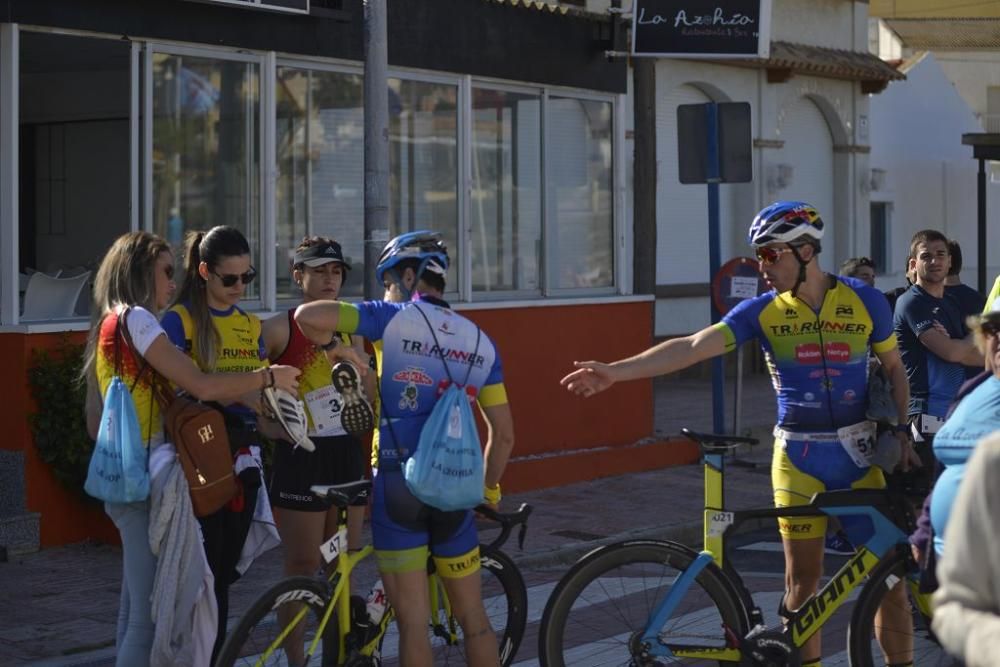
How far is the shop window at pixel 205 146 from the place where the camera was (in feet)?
33.8

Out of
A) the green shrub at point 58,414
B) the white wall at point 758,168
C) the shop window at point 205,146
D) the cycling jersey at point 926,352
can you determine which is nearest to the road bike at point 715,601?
the cycling jersey at point 926,352

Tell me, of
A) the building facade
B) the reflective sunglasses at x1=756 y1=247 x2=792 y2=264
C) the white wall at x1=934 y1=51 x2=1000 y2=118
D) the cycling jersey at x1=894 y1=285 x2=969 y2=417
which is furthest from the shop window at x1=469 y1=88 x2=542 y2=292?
the white wall at x1=934 y1=51 x2=1000 y2=118

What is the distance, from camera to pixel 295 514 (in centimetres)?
617

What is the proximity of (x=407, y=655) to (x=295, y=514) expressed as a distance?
1.12 m

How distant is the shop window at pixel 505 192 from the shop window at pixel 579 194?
16cm

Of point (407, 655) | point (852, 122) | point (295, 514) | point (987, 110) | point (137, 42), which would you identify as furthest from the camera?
point (987, 110)

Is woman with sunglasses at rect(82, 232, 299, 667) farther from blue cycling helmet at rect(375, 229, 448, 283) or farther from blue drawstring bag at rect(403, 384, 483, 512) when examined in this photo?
blue drawstring bag at rect(403, 384, 483, 512)

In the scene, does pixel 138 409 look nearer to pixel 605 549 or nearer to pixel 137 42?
pixel 605 549

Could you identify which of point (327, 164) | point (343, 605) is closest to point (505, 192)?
point (327, 164)

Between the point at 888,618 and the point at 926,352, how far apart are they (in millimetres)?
2595

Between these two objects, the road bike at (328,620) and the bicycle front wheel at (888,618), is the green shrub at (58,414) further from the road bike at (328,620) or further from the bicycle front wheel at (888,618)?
the bicycle front wheel at (888,618)

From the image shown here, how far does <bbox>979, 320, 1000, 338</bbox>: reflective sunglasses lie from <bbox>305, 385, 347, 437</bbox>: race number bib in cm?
294

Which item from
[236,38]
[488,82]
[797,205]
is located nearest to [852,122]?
[488,82]

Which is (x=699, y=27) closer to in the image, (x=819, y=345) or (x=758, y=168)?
(x=819, y=345)
